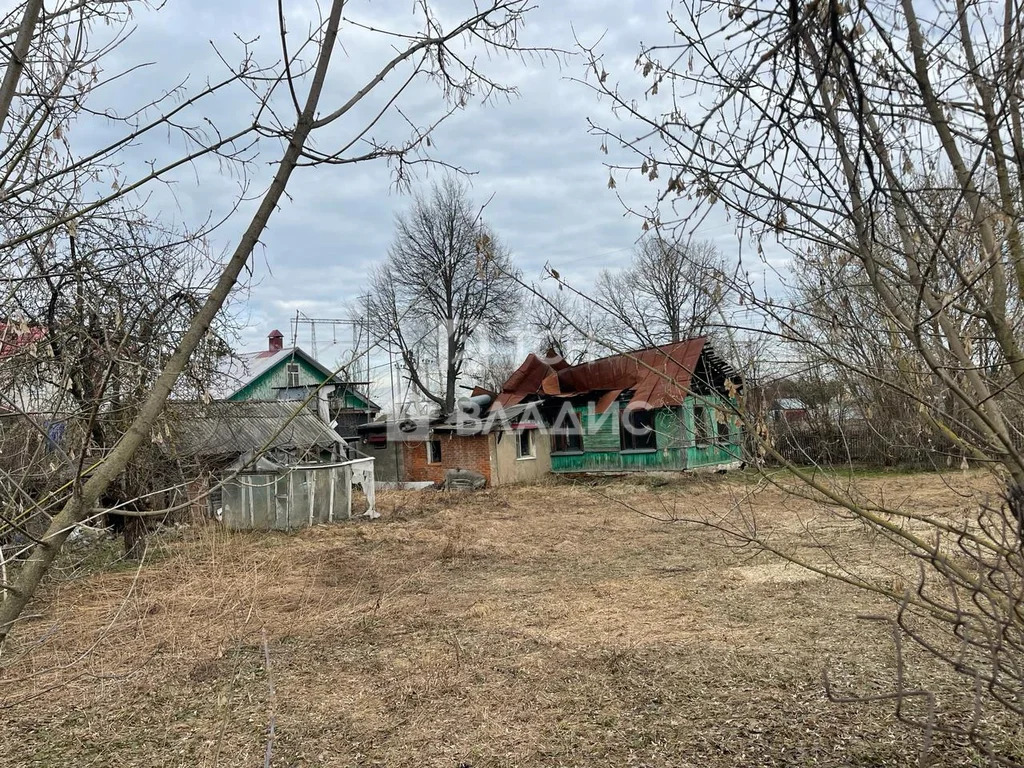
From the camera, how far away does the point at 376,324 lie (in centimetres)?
165

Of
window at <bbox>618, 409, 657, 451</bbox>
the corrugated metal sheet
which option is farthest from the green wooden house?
the corrugated metal sheet

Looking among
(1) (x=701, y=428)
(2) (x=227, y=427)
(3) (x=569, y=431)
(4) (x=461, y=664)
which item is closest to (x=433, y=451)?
(3) (x=569, y=431)

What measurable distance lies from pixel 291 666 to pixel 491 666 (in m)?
1.72

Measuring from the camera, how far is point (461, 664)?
5.64 meters

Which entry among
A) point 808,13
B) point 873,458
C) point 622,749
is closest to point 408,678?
point 622,749

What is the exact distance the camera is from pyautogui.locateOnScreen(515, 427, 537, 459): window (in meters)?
22.5

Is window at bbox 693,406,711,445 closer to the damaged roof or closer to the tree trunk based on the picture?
the tree trunk

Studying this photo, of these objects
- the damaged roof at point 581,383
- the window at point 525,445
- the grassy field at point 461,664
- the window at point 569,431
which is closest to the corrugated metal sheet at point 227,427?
the grassy field at point 461,664

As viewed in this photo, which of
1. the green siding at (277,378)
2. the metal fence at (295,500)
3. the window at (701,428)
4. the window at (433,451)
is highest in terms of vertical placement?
the green siding at (277,378)

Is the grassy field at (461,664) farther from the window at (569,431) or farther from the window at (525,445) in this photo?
the window at (569,431)

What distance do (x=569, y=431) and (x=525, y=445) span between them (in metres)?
1.54

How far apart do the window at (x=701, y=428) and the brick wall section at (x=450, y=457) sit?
1775 cm

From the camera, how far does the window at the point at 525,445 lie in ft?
73.8

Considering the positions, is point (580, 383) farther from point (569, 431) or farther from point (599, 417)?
point (569, 431)
